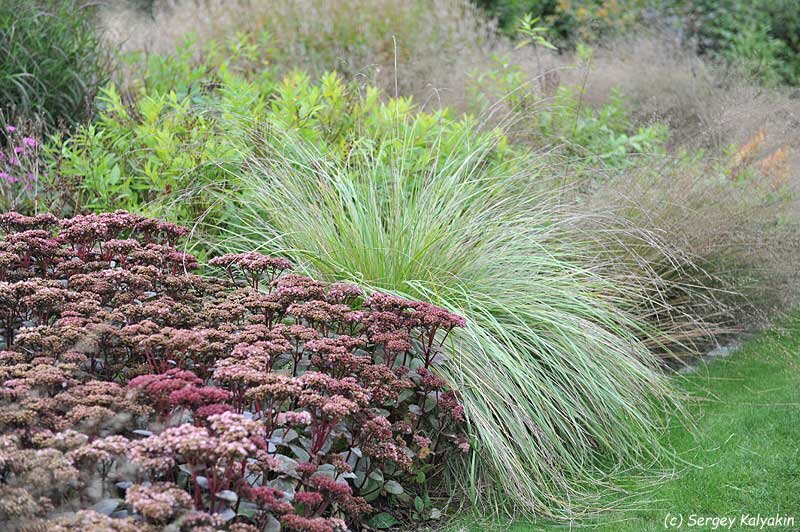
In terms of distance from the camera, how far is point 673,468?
3.63m

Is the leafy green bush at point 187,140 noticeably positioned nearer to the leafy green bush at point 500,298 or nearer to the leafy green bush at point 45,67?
the leafy green bush at point 500,298

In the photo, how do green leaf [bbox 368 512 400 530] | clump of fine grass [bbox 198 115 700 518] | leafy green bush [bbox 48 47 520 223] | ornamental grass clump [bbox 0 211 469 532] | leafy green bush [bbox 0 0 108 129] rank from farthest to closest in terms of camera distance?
leafy green bush [bbox 0 0 108 129], leafy green bush [bbox 48 47 520 223], clump of fine grass [bbox 198 115 700 518], green leaf [bbox 368 512 400 530], ornamental grass clump [bbox 0 211 469 532]

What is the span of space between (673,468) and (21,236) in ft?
9.21

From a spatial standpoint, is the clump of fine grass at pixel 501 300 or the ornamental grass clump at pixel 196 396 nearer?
the ornamental grass clump at pixel 196 396

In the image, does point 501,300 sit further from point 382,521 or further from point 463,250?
point 382,521

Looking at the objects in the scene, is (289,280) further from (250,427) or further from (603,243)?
(603,243)

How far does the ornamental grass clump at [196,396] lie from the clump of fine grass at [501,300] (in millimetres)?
219

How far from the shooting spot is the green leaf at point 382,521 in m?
3.11

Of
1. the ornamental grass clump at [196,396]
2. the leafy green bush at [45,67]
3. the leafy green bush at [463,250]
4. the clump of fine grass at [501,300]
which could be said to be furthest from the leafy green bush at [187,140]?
the ornamental grass clump at [196,396]

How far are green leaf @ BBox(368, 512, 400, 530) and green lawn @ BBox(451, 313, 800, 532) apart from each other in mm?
245

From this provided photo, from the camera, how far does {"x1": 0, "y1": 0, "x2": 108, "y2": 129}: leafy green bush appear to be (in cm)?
554

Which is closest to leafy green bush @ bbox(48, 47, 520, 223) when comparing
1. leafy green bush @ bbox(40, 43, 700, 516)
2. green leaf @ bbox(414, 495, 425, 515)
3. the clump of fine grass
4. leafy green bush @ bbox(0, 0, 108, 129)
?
leafy green bush @ bbox(40, 43, 700, 516)

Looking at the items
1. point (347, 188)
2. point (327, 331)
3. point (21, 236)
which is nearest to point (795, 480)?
point (327, 331)

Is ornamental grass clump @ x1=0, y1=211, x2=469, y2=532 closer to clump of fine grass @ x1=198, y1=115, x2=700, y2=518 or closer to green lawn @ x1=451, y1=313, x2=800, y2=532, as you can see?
clump of fine grass @ x1=198, y1=115, x2=700, y2=518
